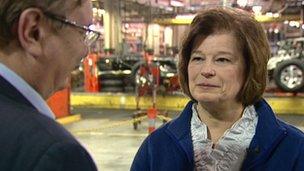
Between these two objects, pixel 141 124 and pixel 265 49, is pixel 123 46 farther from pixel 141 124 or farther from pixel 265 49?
pixel 265 49

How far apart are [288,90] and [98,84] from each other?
531 centimetres

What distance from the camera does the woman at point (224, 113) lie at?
1.87 m

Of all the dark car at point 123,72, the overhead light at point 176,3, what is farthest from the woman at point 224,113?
the overhead light at point 176,3

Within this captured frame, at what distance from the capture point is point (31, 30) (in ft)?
3.43

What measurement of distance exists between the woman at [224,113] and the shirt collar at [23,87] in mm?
925

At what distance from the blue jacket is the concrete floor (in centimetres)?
466

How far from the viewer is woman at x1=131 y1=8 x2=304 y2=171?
1871mm

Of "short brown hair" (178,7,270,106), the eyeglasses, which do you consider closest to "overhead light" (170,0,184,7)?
"short brown hair" (178,7,270,106)

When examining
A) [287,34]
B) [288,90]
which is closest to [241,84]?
[288,90]

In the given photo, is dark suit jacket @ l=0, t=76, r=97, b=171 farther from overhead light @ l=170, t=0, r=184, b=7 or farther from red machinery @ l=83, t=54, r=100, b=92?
overhead light @ l=170, t=0, r=184, b=7

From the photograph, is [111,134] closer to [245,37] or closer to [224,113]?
[224,113]

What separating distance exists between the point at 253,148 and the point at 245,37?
44 centimetres

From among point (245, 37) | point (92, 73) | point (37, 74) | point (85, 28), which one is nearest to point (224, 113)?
point (245, 37)

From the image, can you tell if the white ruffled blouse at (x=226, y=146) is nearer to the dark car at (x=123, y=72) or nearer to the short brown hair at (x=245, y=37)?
the short brown hair at (x=245, y=37)
